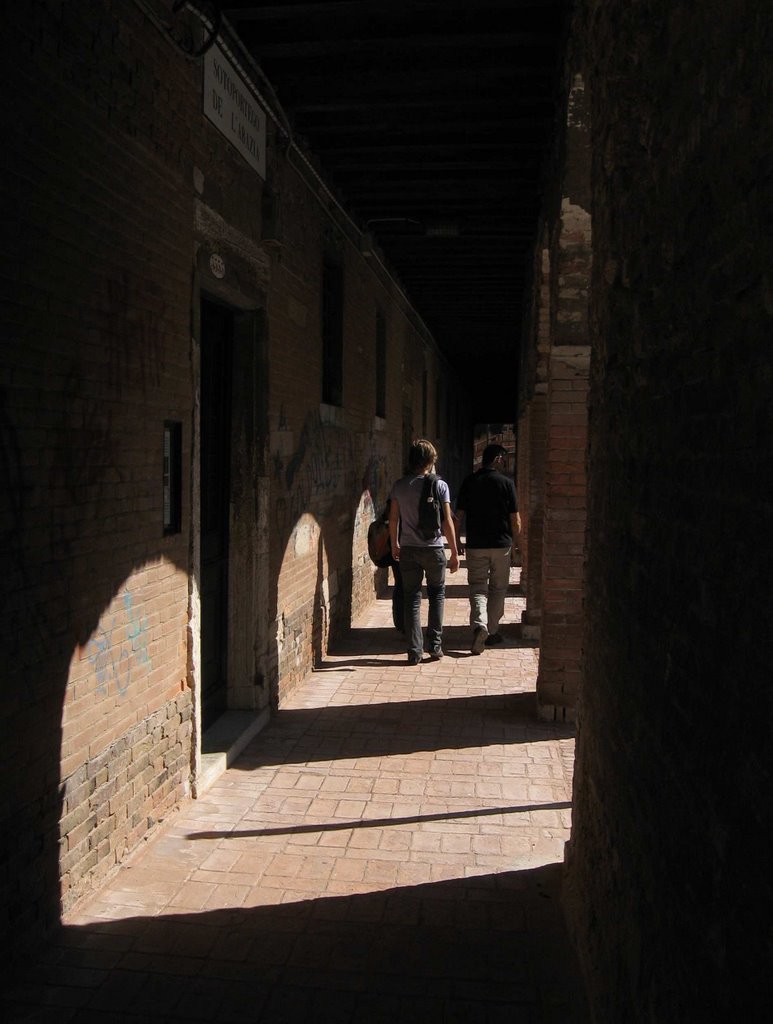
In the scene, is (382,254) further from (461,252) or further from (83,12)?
(83,12)

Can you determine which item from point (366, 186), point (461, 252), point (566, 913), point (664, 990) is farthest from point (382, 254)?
point (664, 990)

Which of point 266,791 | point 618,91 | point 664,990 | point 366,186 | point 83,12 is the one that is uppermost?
point 366,186

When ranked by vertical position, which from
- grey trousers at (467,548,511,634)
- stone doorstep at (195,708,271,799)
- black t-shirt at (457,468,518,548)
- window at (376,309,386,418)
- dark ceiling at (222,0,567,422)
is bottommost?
stone doorstep at (195,708,271,799)

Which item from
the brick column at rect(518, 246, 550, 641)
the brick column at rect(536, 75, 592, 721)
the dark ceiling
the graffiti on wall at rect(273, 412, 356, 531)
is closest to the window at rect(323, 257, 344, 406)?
the graffiti on wall at rect(273, 412, 356, 531)

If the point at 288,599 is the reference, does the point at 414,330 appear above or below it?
above

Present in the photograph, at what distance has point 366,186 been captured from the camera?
8.00 m

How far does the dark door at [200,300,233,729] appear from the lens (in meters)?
5.39

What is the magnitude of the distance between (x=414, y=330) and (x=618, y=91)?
1171cm

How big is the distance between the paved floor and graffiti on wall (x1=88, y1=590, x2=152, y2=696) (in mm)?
803

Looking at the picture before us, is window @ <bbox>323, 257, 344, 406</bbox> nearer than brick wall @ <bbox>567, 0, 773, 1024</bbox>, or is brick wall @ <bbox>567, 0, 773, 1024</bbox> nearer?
brick wall @ <bbox>567, 0, 773, 1024</bbox>

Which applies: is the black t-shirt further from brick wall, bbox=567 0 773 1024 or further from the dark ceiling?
brick wall, bbox=567 0 773 1024

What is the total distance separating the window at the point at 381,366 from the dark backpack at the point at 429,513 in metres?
3.57

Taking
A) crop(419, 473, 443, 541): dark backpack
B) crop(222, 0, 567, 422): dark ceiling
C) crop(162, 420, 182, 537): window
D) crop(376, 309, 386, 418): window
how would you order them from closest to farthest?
crop(162, 420, 182, 537): window, crop(222, 0, 567, 422): dark ceiling, crop(419, 473, 443, 541): dark backpack, crop(376, 309, 386, 418): window

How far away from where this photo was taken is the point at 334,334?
27.1ft
